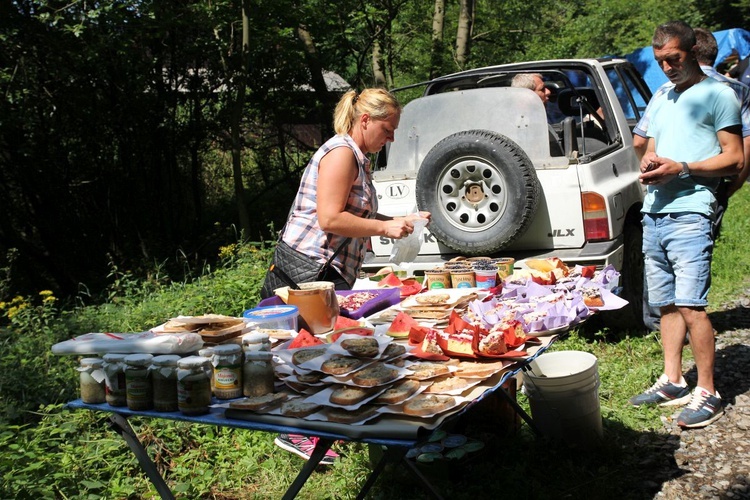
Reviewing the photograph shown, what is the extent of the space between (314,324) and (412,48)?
1118cm

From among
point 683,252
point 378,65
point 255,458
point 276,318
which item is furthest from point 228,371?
point 378,65

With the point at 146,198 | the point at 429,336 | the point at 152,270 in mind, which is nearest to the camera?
the point at 429,336

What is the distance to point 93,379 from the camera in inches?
101

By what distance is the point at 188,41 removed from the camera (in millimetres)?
10086

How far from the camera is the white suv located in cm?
527

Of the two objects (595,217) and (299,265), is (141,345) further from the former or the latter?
(595,217)

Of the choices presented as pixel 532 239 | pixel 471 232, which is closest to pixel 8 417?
pixel 471 232

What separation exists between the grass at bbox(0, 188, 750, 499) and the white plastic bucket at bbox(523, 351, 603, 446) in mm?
85

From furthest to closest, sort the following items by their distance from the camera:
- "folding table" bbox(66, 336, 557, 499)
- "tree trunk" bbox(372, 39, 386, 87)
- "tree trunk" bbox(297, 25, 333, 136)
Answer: "tree trunk" bbox(372, 39, 386, 87) → "tree trunk" bbox(297, 25, 333, 136) → "folding table" bbox(66, 336, 557, 499)

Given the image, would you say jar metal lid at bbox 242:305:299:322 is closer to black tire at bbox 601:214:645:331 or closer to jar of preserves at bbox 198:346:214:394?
jar of preserves at bbox 198:346:214:394

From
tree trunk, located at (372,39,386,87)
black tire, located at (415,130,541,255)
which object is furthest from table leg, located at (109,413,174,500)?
tree trunk, located at (372,39,386,87)

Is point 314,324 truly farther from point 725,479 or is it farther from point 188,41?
point 188,41

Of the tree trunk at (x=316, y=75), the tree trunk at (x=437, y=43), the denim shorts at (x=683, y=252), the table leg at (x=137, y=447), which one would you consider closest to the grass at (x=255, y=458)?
the denim shorts at (x=683, y=252)

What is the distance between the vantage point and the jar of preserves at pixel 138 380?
8.03 ft
